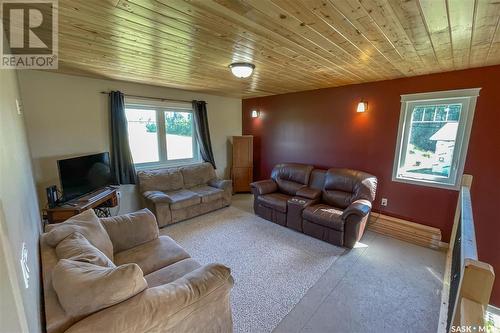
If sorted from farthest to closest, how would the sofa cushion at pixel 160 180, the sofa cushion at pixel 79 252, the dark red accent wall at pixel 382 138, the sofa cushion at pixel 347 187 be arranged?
the sofa cushion at pixel 160 180 → the sofa cushion at pixel 347 187 → the dark red accent wall at pixel 382 138 → the sofa cushion at pixel 79 252

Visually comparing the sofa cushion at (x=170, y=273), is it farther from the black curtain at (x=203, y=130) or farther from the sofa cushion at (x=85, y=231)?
the black curtain at (x=203, y=130)

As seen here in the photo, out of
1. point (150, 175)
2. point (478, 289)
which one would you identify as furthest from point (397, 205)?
point (150, 175)

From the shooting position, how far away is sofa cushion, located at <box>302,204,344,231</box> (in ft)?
9.78

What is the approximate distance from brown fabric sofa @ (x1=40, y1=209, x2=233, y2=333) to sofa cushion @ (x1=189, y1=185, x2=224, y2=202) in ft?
5.87

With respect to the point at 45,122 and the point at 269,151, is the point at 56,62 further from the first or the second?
the point at 269,151

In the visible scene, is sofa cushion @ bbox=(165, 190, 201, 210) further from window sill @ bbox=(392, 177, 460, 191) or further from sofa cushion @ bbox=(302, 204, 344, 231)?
window sill @ bbox=(392, 177, 460, 191)

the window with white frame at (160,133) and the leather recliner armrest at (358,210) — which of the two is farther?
the window with white frame at (160,133)

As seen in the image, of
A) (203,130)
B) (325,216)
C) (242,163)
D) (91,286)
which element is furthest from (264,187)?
(91,286)

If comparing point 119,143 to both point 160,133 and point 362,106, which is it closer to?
point 160,133

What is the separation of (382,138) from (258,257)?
2684 millimetres

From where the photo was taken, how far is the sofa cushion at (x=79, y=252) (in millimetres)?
1354

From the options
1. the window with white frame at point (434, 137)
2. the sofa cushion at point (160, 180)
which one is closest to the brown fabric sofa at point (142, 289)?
the sofa cushion at point (160, 180)

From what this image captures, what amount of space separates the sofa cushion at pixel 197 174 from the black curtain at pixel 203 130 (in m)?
0.26

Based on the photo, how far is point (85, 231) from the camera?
5.63ft
